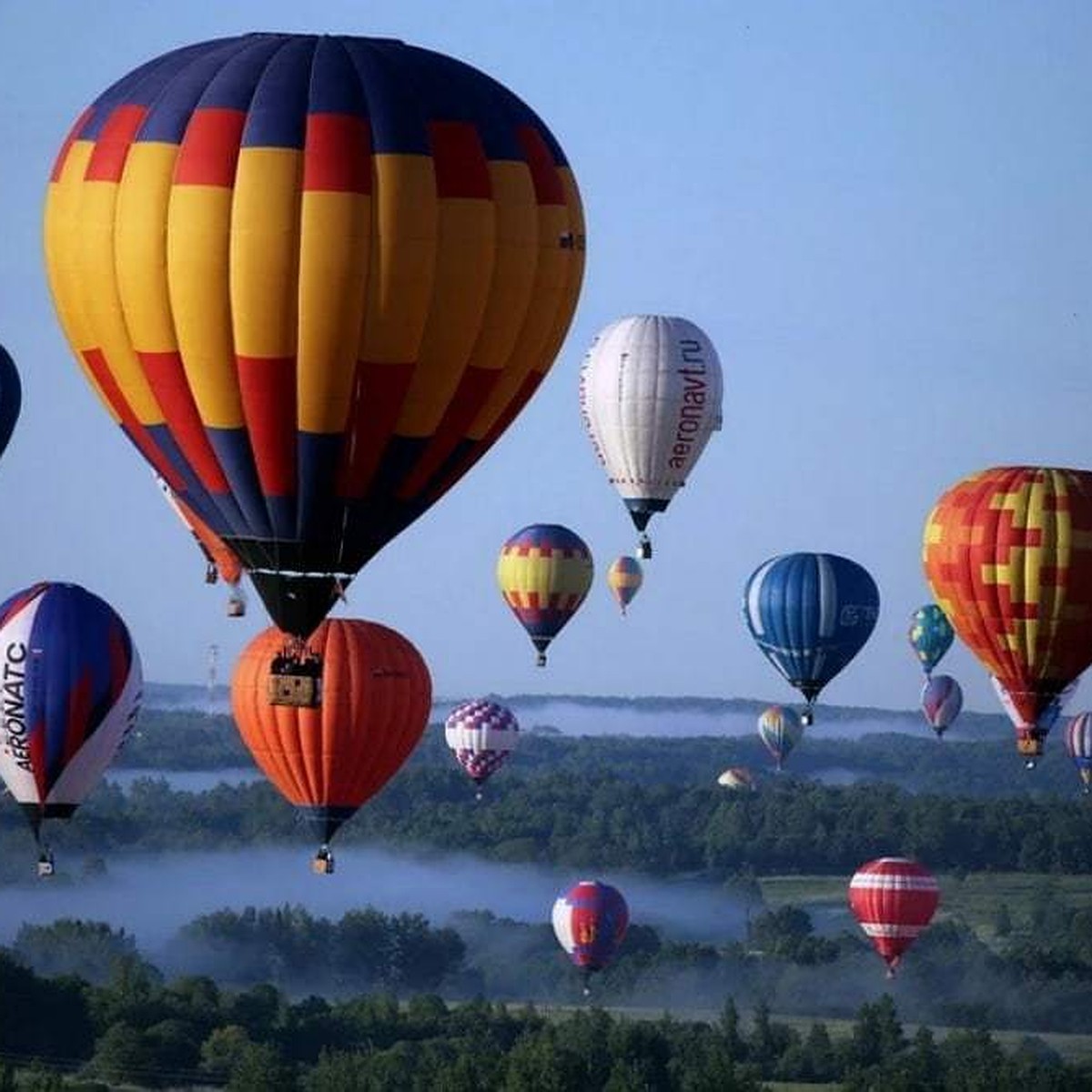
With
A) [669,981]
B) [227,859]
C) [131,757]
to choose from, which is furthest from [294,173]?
[131,757]

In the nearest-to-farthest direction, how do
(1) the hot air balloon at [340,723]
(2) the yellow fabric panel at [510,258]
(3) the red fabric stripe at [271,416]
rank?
1. (3) the red fabric stripe at [271,416]
2. (2) the yellow fabric panel at [510,258]
3. (1) the hot air balloon at [340,723]

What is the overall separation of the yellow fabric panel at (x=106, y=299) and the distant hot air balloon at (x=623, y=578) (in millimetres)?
51238

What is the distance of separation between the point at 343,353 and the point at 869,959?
2905 inches

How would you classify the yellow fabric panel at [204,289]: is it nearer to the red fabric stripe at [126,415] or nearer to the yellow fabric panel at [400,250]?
the red fabric stripe at [126,415]

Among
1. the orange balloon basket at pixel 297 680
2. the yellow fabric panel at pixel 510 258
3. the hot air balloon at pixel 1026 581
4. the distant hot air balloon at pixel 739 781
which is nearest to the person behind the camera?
the yellow fabric panel at pixel 510 258

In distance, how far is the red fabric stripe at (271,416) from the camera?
112 feet

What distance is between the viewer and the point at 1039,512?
179 ft

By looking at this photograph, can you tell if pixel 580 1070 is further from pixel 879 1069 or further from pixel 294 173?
pixel 294 173

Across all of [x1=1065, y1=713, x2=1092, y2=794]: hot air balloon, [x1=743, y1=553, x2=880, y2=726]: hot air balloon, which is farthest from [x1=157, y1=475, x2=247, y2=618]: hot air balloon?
[x1=1065, y1=713, x2=1092, y2=794]: hot air balloon

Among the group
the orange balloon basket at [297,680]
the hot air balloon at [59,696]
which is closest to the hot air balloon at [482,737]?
the hot air balloon at [59,696]

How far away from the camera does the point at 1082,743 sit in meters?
94.9

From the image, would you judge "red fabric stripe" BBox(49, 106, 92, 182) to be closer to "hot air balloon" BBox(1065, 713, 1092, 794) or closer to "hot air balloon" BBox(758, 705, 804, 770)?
"hot air balloon" BBox(1065, 713, 1092, 794)

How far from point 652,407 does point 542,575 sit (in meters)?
14.9

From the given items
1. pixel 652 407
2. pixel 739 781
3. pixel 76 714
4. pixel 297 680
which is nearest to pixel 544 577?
pixel 652 407
